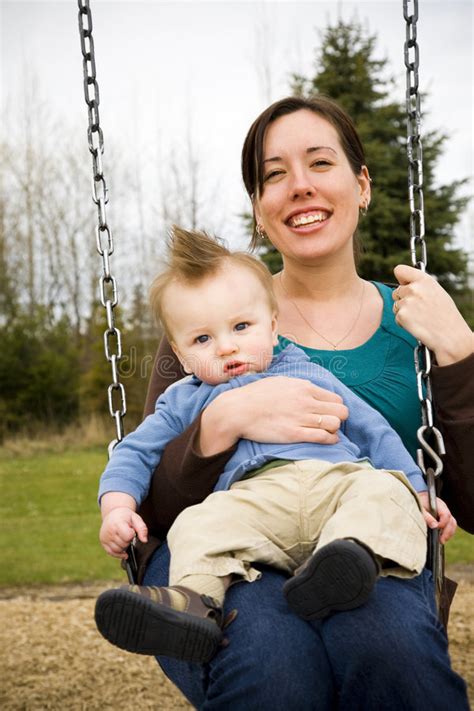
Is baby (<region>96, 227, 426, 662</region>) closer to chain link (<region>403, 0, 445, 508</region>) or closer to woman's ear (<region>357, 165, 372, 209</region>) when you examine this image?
chain link (<region>403, 0, 445, 508</region>)

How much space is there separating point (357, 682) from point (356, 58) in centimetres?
1059

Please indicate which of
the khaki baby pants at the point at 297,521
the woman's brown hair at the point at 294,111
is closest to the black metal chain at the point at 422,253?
the khaki baby pants at the point at 297,521

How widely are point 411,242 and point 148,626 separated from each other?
111 cm

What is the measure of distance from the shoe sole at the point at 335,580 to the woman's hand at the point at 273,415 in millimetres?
399

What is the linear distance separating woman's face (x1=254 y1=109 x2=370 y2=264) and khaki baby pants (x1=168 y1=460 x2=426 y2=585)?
0.76 metres

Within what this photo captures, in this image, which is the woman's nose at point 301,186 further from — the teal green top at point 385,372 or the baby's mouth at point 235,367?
the baby's mouth at point 235,367

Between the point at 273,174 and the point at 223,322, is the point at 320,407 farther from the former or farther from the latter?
the point at 273,174

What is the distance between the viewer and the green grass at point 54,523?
21.1ft

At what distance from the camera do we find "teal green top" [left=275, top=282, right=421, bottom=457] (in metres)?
2.14

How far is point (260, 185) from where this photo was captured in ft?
7.47

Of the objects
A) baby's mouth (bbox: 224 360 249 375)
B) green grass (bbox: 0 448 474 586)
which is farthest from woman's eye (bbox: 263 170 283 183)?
green grass (bbox: 0 448 474 586)

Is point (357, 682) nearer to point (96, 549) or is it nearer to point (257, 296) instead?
point (257, 296)

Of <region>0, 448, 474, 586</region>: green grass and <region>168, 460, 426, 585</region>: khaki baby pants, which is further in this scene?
<region>0, 448, 474, 586</region>: green grass

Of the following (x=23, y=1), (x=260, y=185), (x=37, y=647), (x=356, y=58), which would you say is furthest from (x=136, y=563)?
(x=356, y=58)
